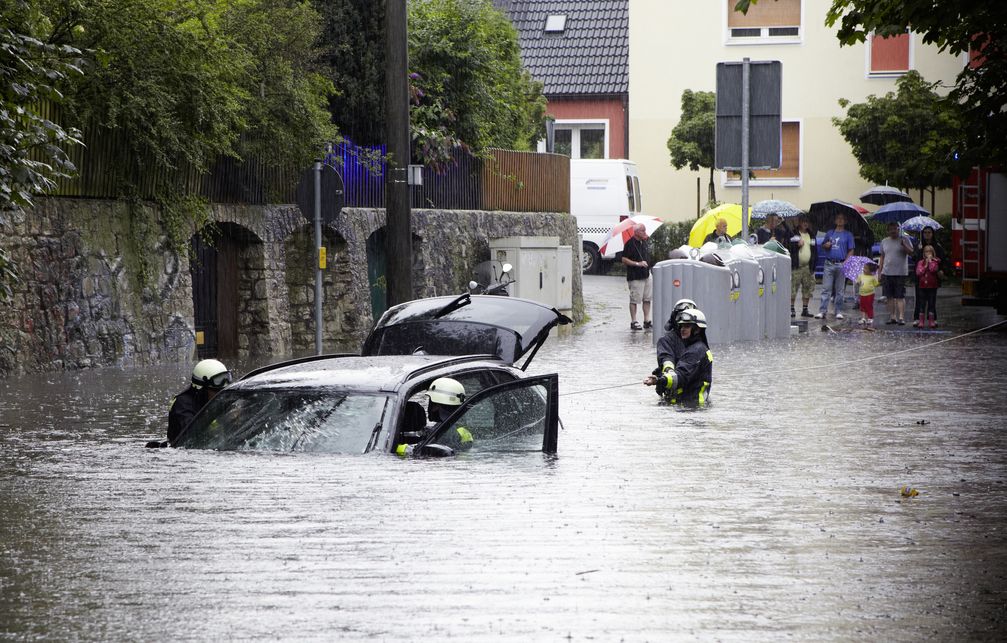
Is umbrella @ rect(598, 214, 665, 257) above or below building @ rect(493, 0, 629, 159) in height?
below

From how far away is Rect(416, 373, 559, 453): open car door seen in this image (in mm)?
9469

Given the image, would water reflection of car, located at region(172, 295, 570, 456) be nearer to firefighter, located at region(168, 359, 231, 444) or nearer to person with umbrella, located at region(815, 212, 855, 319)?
firefighter, located at region(168, 359, 231, 444)

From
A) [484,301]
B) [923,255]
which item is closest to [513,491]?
[484,301]

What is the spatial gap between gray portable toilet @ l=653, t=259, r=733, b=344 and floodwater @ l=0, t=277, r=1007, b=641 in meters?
8.55

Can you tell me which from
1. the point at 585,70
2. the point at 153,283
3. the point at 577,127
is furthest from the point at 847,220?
the point at 153,283

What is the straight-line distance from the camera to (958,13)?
1161cm

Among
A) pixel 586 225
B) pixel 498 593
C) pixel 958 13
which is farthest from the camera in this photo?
pixel 586 225

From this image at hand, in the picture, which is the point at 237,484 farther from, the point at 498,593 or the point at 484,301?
the point at 484,301

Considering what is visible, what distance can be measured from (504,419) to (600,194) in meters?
32.0

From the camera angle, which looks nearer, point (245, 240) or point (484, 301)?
point (484, 301)

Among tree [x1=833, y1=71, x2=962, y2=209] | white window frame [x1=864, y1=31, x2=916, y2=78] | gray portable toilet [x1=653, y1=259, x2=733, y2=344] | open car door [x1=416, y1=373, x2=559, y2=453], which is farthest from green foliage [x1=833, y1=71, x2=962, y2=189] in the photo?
open car door [x1=416, y1=373, x2=559, y2=453]

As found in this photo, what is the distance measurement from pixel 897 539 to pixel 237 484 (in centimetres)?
359

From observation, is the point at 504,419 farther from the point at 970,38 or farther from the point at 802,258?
the point at 802,258

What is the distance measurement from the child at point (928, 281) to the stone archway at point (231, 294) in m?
10.7
